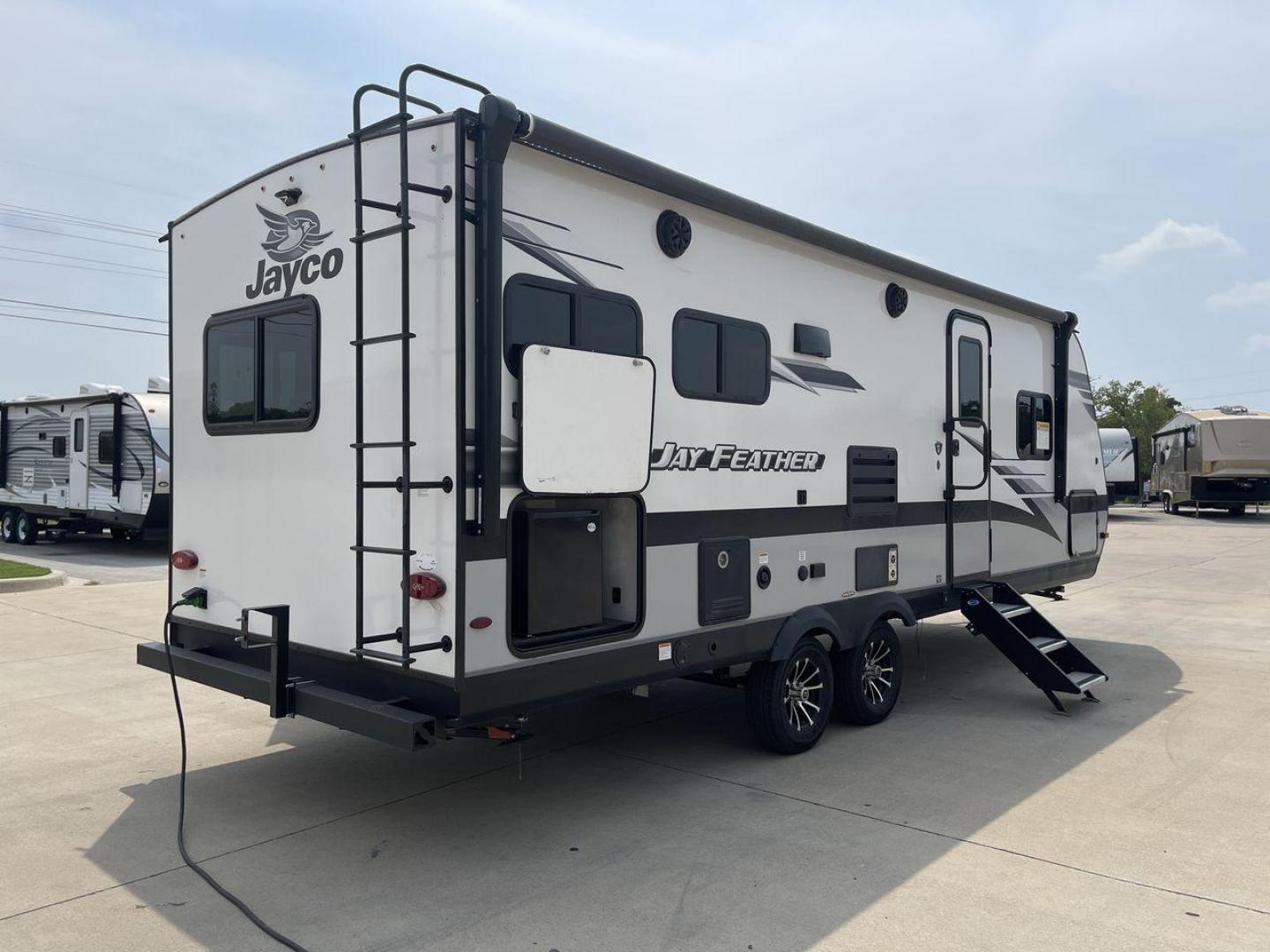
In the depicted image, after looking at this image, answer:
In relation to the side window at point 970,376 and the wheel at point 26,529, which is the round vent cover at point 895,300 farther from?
the wheel at point 26,529

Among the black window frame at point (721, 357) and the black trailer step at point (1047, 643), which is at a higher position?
the black window frame at point (721, 357)

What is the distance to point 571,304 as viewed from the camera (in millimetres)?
4566

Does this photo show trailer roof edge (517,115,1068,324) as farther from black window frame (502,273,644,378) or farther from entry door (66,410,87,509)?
entry door (66,410,87,509)

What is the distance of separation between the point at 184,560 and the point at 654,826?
2.94m

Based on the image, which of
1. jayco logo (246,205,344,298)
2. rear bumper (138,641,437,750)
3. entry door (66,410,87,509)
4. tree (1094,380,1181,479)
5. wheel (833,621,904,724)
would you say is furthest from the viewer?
tree (1094,380,1181,479)

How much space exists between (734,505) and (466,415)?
6.31 ft

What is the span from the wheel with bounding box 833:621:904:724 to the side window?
1.97m

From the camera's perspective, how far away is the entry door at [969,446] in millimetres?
7418

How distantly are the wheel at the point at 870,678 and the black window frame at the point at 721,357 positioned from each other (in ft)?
5.93

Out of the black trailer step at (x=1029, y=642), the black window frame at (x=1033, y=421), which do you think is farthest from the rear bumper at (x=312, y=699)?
the black window frame at (x=1033, y=421)

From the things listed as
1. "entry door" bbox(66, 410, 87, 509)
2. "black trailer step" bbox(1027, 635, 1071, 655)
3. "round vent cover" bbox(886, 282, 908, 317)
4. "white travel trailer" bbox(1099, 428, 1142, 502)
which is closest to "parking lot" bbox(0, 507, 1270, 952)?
"black trailer step" bbox(1027, 635, 1071, 655)

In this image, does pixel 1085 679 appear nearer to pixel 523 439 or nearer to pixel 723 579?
pixel 723 579

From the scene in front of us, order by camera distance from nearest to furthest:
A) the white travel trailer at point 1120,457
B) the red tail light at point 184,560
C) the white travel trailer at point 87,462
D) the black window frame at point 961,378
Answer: the red tail light at point 184,560
the black window frame at point 961,378
the white travel trailer at point 87,462
the white travel trailer at point 1120,457

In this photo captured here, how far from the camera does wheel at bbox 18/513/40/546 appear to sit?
19375mm
